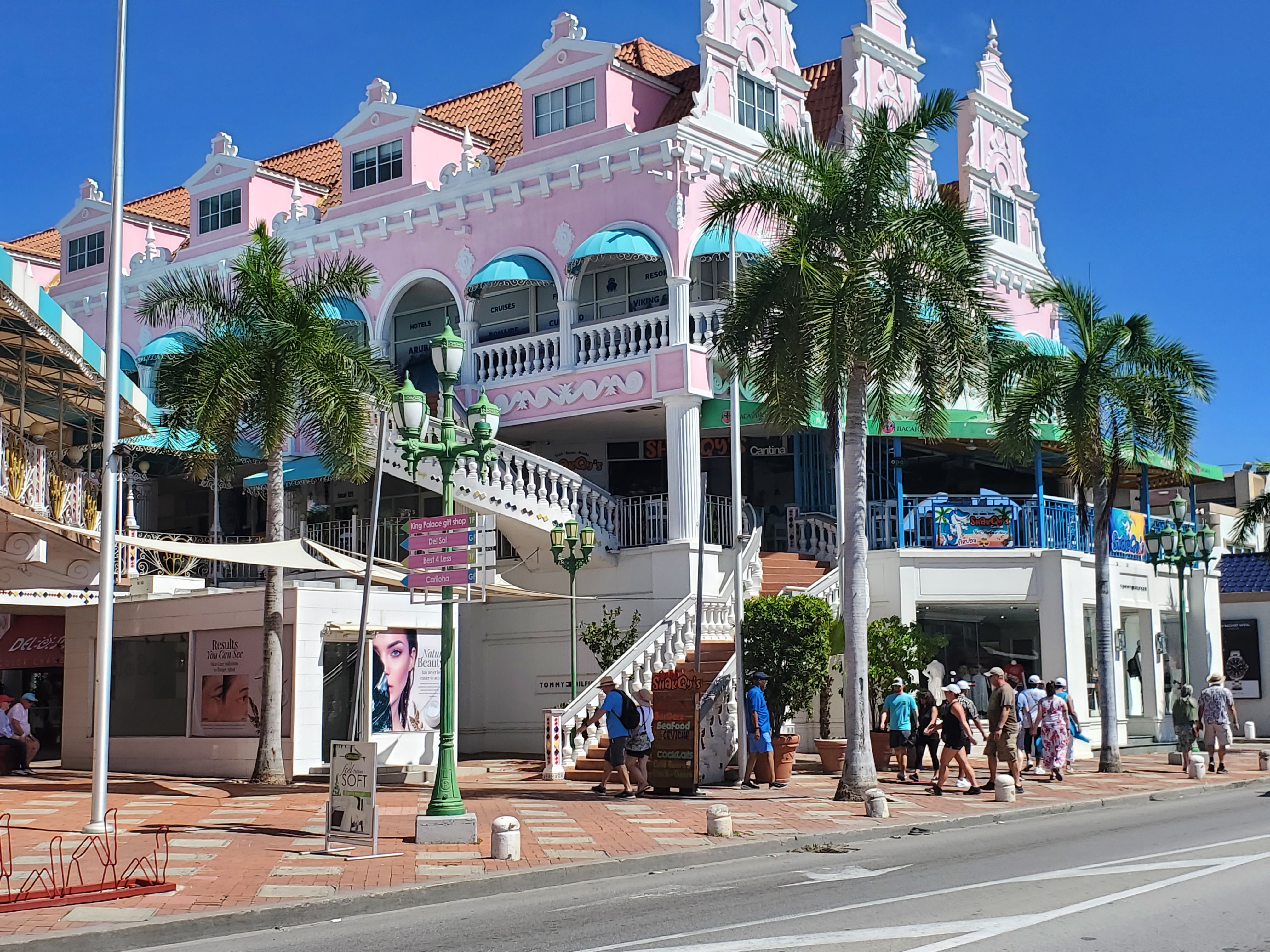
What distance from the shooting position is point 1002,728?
21422 millimetres

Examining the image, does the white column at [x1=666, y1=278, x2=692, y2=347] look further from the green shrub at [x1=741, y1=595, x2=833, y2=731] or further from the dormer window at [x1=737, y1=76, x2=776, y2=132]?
the green shrub at [x1=741, y1=595, x2=833, y2=731]

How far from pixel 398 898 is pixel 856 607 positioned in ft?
31.2

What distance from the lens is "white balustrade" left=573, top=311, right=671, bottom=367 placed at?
28.5 meters

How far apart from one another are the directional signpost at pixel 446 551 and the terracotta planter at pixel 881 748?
398 inches

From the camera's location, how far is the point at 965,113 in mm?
35875

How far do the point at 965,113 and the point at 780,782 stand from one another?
67.5 ft

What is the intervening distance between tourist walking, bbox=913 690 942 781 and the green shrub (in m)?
1.68

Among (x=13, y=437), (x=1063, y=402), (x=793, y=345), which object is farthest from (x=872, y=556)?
(x=13, y=437)

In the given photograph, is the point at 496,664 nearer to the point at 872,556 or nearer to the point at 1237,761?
the point at 872,556

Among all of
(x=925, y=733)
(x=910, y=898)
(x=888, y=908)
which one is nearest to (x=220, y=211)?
(x=925, y=733)

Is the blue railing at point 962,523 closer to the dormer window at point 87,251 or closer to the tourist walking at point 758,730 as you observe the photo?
the tourist walking at point 758,730

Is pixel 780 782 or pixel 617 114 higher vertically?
pixel 617 114

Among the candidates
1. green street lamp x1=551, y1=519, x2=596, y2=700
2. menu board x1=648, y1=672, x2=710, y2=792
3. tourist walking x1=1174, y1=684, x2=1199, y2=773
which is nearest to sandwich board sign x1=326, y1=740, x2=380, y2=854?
menu board x1=648, y1=672, x2=710, y2=792

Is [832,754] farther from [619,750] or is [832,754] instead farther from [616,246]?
[616,246]
